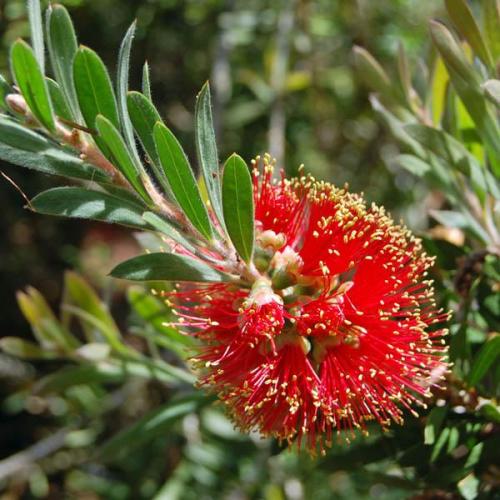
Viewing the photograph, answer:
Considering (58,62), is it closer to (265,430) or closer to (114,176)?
(114,176)

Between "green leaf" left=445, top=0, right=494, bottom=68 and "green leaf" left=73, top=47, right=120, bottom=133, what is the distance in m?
0.57

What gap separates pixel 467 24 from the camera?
3.57 ft

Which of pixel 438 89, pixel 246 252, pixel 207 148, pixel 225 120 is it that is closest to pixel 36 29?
pixel 207 148

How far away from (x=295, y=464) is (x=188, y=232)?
1171 millimetres

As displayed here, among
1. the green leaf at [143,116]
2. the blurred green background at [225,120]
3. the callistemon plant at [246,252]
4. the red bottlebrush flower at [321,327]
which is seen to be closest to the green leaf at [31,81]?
the callistemon plant at [246,252]

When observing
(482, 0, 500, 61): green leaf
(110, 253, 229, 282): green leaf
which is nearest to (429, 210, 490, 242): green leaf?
(482, 0, 500, 61): green leaf

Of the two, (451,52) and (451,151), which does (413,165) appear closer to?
(451,151)

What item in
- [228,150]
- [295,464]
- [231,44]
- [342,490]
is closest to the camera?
[295,464]

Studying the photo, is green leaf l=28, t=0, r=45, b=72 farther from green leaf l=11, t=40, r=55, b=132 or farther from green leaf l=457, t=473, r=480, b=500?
green leaf l=457, t=473, r=480, b=500

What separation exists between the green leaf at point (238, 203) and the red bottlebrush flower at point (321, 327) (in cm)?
11

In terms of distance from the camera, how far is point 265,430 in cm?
109

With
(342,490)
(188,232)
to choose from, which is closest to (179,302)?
(188,232)

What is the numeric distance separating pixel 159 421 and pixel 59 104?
0.74 meters

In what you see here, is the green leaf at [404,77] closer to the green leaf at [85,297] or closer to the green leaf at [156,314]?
the green leaf at [156,314]
